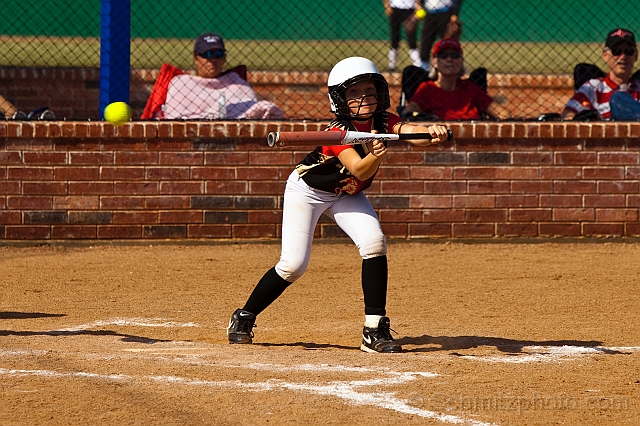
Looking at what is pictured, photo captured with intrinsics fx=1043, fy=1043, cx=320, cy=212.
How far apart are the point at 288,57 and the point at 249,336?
7077 mm

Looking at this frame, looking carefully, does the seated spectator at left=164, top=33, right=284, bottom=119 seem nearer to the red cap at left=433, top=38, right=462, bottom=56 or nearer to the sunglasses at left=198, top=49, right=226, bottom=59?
the sunglasses at left=198, top=49, right=226, bottom=59

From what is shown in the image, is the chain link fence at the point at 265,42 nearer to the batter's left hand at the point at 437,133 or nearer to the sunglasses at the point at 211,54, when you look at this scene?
the sunglasses at the point at 211,54

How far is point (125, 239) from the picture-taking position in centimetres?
878

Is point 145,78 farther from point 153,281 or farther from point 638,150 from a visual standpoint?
point 638,150

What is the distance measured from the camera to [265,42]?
464 inches

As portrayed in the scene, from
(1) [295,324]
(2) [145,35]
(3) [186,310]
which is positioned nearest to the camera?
(1) [295,324]

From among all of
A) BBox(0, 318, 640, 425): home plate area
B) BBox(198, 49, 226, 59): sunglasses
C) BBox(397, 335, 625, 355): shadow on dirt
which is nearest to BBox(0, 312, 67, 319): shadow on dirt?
BBox(0, 318, 640, 425): home plate area

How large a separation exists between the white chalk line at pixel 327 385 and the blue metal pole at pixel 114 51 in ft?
15.5

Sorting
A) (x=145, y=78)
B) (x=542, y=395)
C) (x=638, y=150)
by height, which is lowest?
(x=542, y=395)

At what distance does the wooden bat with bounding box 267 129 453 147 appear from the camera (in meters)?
A: 4.68

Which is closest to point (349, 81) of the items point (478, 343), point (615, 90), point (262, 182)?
point (478, 343)

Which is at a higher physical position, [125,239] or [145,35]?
[145,35]

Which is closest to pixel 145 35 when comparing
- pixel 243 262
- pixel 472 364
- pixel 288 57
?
pixel 288 57

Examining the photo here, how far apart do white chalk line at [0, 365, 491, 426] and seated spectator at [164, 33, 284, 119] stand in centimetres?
470
